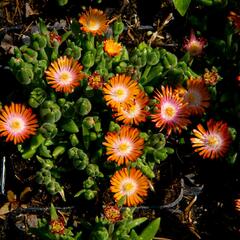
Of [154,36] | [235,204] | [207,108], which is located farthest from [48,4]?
[235,204]

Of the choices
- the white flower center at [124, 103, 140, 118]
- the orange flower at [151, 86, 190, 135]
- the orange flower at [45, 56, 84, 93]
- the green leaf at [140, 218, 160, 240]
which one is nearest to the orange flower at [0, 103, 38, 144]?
the orange flower at [45, 56, 84, 93]

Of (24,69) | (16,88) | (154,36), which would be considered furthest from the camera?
(154,36)

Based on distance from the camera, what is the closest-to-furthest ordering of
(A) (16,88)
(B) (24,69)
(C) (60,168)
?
(B) (24,69), (C) (60,168), (A) (16,88)

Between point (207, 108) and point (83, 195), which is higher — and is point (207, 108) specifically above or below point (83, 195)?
above

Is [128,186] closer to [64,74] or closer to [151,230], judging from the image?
[151,230]

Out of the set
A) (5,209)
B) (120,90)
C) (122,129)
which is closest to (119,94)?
(120,90)

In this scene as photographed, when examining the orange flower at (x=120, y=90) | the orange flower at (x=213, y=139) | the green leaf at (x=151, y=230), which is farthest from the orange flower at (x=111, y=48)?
the green leaf at (x=151, y=230)

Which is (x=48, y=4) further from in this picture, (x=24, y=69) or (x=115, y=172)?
(x=115, y=172)
